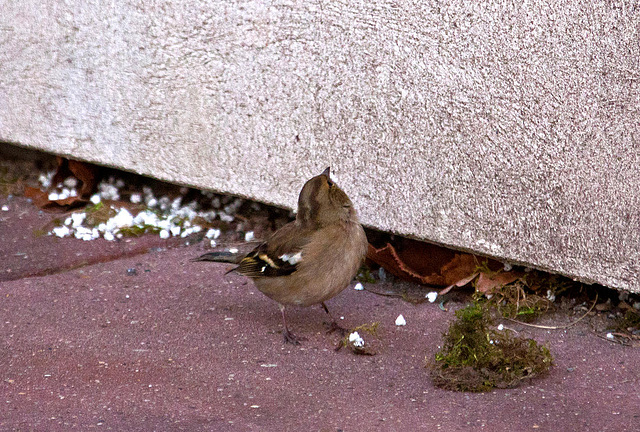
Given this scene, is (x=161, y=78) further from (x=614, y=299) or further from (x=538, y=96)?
(x=614, y=299)

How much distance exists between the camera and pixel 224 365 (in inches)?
135

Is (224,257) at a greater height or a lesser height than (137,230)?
greater

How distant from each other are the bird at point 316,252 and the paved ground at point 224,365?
253 mm

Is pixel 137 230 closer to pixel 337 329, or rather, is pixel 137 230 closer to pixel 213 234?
pixel 213 234

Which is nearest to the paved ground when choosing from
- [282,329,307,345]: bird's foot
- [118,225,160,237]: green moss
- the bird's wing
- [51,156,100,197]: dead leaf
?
[282,329,307,345]: bird's foot

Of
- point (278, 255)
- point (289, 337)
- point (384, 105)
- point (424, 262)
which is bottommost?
point (289, 337)

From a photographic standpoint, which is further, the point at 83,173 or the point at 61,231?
the point at 83,173

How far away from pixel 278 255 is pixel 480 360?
3.60ft

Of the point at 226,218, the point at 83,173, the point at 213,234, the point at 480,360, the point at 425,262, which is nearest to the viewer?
the point at 480,360

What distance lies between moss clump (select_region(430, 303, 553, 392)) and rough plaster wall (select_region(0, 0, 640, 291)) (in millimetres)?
572

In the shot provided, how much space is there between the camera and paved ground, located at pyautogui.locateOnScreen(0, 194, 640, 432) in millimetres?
2889

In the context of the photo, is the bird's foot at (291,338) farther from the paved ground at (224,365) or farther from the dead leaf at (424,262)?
the dead leaf at (424,262)

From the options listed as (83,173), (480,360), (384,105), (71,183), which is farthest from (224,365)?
(71,183)

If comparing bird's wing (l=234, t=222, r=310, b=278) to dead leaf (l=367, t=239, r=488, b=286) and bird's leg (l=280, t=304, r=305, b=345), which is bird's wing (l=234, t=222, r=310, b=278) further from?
dead leaf (l=367, t=239, r=488, b=286)
